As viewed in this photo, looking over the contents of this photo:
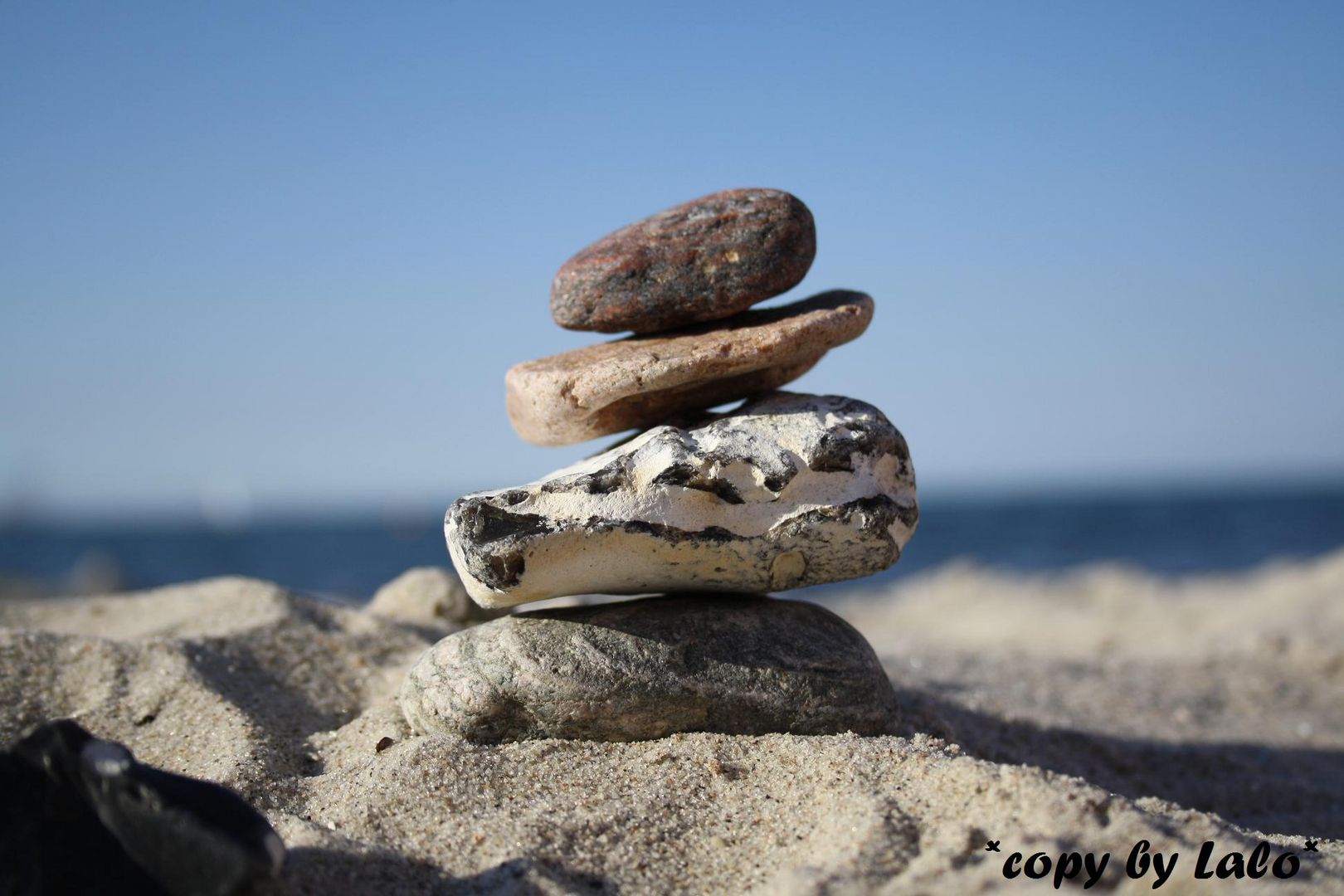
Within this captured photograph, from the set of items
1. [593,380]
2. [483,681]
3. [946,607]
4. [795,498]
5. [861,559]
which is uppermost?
[593,380]

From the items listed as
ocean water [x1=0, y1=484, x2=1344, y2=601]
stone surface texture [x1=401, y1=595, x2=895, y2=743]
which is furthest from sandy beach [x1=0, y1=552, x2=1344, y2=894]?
ocean water [x1=0, y1=484, x2=1344, y2=601]

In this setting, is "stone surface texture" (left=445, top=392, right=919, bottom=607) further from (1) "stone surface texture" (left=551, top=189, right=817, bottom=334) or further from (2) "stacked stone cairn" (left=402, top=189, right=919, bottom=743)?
(1) "stone surface texture" (left=551, top=189, right=817, bottom=334)

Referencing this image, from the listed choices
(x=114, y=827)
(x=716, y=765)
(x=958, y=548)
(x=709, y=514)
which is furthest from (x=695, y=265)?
(x=958, y=548)

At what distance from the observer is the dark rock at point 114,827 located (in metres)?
2.63

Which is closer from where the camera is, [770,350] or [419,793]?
[419,793]

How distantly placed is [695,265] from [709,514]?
3.45 ft

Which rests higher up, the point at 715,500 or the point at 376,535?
the point at 715,500

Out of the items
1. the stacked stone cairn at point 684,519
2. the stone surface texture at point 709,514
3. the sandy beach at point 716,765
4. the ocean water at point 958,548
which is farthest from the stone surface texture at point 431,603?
the ocean water at point 958,548

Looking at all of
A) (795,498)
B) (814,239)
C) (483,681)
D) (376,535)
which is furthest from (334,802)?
(376,535)

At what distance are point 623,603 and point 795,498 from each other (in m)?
0.90

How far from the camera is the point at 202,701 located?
4.61 m

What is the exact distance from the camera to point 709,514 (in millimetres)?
4062

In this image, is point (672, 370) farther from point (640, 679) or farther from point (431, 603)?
point (431, 603)

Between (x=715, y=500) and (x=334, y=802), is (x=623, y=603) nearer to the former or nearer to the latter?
(x=715, y=500)
